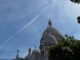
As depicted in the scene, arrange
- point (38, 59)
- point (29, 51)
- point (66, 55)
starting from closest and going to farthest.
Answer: point (66, 55) → point (38, 59) → point (29, 51)

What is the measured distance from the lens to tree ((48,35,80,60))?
25219 millimetres

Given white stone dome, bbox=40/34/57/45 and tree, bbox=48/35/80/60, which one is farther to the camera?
white stone dome, bbox=40/34/57/45

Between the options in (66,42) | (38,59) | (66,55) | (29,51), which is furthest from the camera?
(29,51)

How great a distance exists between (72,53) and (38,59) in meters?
34.2

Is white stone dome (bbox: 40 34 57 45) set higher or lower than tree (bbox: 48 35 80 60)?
higher

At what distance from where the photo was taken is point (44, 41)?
5900cm

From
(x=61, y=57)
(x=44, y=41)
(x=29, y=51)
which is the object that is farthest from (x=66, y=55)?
(x=29, y=51)

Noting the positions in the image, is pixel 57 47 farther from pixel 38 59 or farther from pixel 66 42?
pixel 38 59

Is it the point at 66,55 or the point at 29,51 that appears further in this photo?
the point at 29,51

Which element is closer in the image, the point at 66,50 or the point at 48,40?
the point at 66,50

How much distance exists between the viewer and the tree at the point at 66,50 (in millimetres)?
25219

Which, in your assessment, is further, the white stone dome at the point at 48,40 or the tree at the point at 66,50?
the white stone dome at the point at 48,40

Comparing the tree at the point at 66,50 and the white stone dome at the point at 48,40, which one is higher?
the white stone dome at the point at 48,40

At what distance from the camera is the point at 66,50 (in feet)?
83.7
